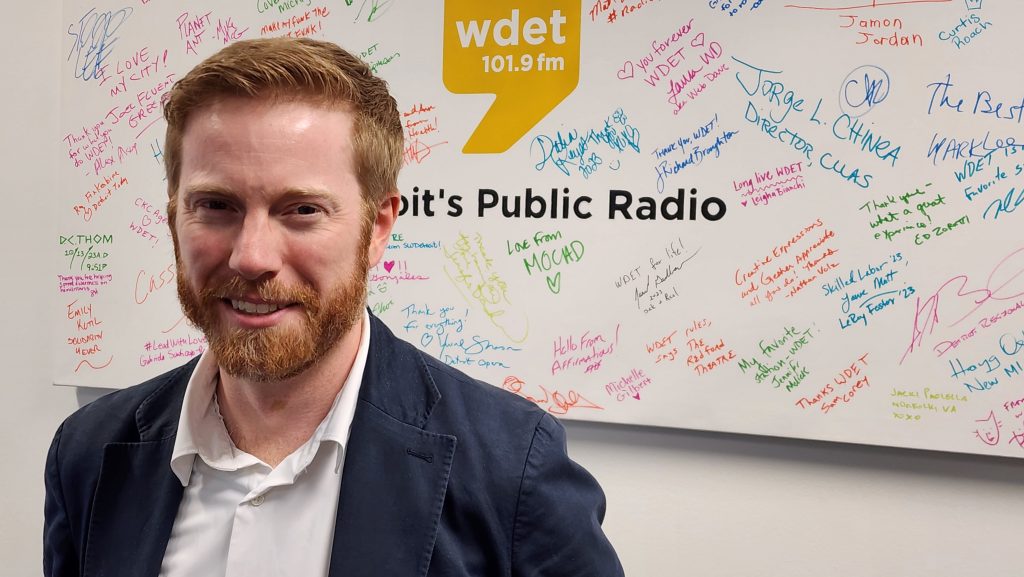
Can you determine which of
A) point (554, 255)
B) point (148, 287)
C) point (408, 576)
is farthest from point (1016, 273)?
point (148, 287)

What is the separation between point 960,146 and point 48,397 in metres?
2.57

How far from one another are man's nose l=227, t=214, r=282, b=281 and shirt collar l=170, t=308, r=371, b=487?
0.19 m

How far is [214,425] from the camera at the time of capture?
1192mm

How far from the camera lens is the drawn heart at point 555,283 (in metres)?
2.19

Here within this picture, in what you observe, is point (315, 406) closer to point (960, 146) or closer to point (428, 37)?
point (428, 37)

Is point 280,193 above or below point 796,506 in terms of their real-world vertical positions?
above

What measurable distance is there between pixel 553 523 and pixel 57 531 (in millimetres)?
707

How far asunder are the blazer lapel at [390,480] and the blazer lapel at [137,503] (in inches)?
9.7

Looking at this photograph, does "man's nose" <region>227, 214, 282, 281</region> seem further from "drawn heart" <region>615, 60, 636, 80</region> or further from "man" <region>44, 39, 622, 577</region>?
"drawn heart" <region>615, 60, 636, 80</region>
